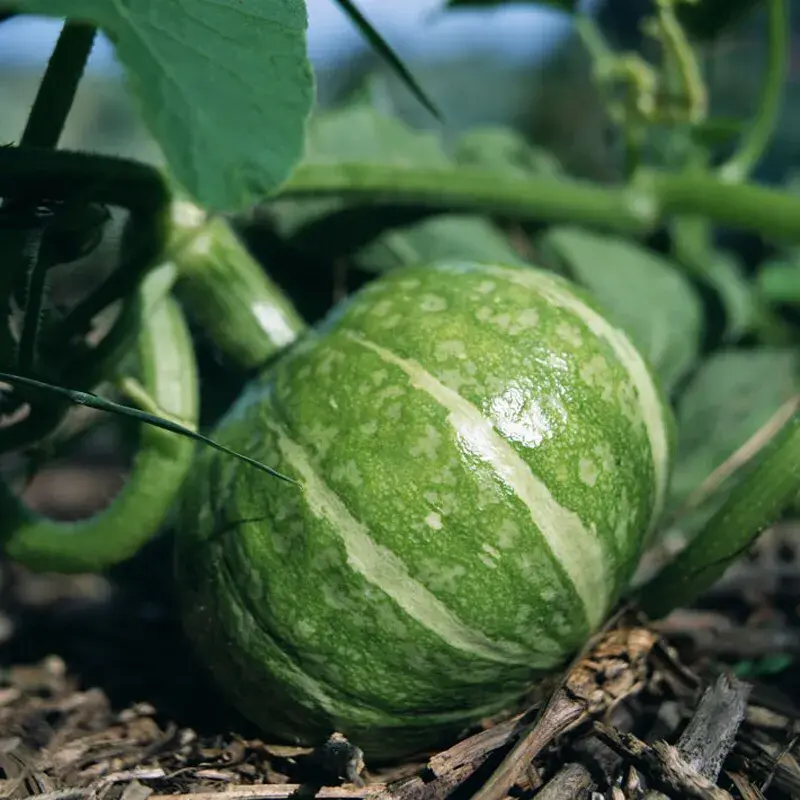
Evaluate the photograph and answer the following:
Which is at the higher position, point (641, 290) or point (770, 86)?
point (770, 86)

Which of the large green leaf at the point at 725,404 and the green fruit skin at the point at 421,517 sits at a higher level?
the large green leaf at the point at 725,404

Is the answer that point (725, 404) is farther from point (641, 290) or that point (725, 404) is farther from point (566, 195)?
point (566, 195)

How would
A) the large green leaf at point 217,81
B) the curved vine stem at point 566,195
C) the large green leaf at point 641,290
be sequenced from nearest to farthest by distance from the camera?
1. the large green leaf at point 217,81
2. the curved vine stem at point 566,195
3. the large green leaf at point 641,290

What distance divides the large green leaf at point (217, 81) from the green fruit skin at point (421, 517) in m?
0.45

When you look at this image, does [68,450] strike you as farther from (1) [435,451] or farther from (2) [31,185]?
(1) [435,451]

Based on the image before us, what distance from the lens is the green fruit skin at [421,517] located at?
1.51 m

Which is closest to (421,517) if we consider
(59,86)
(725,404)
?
(59,86)

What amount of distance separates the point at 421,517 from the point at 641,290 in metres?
1.50

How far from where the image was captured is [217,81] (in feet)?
3.79

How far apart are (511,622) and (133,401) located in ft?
2.52

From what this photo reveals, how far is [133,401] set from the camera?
1.84 m

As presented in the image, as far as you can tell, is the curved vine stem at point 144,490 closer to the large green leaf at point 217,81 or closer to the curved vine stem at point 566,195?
the curved vine stem at point 566,195

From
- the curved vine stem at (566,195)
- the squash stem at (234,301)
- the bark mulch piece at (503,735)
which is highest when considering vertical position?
the curved vine stem at (566,195)

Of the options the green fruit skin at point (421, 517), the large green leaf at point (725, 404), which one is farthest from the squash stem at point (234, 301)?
the large green leaf at point (725, 404)
